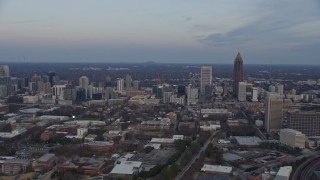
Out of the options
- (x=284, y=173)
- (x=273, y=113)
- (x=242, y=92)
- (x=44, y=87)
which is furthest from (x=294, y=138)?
(x=44, y=87)

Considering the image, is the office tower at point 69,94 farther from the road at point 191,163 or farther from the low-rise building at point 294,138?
the low-rise building at point 294,138

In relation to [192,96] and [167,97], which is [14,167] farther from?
[192,96]

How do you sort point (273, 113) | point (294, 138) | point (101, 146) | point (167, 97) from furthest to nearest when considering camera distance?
point (167, 97)
point (273, 113)
point (294, 138)
point (101, 146)

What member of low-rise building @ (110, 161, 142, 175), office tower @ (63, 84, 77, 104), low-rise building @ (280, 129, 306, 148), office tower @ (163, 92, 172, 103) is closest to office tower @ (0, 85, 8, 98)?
office tower @ (63, 84, 77, 104)

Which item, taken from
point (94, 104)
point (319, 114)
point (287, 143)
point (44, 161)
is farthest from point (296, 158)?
point (94, 104)

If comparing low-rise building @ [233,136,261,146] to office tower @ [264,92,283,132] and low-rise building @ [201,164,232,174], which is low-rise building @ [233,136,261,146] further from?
low-rise building @ [201,164,232,174]
